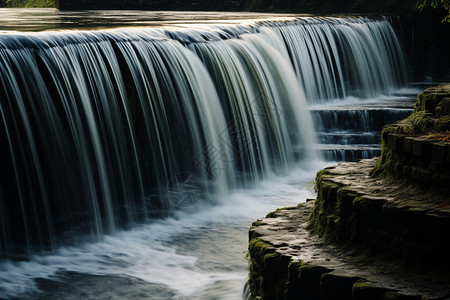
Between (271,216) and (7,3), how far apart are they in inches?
1626

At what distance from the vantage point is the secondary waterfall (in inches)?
337

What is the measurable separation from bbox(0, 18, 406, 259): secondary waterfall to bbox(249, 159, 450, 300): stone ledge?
302cm

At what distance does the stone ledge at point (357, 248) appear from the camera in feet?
17.6

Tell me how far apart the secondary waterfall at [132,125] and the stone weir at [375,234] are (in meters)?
2.96

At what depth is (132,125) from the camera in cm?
997

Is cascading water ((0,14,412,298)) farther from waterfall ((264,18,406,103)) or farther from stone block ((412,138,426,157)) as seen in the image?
stone block ((412,138,426,157))

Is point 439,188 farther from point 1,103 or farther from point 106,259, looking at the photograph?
point 1,103

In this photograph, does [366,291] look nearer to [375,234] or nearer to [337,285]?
[337,285]

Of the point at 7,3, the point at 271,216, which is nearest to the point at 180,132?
the point at 271,216

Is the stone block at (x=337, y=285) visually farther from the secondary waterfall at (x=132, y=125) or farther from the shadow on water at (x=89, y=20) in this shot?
the shadow on water at (x=89, y=20)

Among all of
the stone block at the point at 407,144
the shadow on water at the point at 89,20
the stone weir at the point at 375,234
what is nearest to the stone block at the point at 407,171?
the stone weir at the point at 375,234

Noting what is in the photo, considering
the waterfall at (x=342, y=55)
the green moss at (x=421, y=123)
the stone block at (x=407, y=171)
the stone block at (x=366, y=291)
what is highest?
the waterfall at (x=342, y=55)

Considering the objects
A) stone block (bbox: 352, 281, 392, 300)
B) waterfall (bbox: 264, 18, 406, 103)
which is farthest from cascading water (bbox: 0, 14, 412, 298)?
stone block (bbox: 352, 281, 392, 300)

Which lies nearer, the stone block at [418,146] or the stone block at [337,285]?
the stone block at [337,285]
